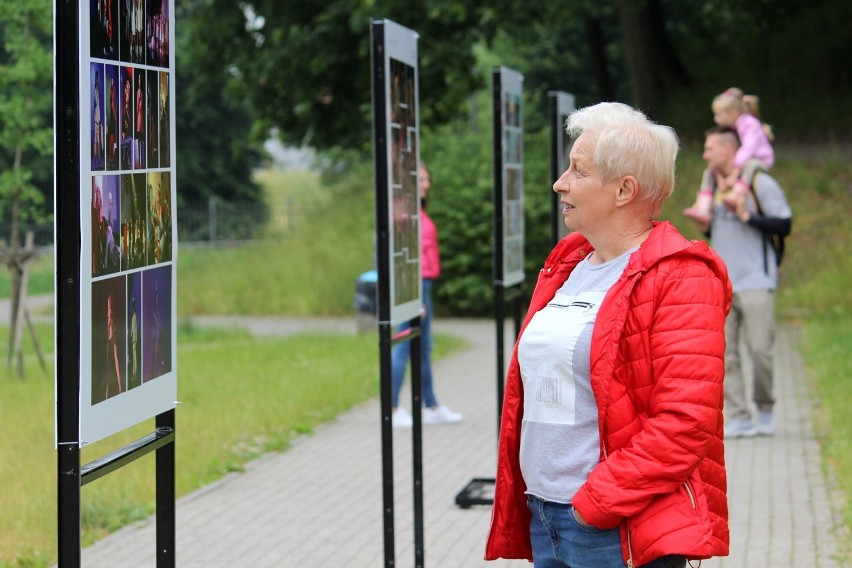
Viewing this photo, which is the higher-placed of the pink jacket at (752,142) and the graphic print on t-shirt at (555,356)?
the pink jacket at (752,142)

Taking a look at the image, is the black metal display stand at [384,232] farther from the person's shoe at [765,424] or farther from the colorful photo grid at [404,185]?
the person's shoe at [765,424]

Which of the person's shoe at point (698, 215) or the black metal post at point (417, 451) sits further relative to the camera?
the person's shoe at point (698, 215)

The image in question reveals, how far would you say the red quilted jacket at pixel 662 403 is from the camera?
9.43 feet

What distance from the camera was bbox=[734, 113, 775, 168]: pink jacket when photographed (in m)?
10.1

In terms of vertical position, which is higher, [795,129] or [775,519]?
[795,129]

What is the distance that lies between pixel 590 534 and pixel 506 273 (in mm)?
Result: 4996

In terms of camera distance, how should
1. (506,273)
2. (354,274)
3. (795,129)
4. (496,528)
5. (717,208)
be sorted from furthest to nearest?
(795,129)
(354,274)
(717,208)
(506,273)
(496,528)

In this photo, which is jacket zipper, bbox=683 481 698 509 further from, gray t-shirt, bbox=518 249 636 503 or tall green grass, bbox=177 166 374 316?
tall green grass, bbox=177 166 374 316

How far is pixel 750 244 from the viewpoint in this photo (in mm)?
8742

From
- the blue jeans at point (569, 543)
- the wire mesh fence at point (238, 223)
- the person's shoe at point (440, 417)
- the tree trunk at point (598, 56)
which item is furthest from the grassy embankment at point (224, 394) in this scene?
the tree trunk at point (598, 56)

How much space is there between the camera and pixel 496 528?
329 centimetres

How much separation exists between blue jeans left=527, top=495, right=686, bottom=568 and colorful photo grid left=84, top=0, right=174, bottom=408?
1072 mm

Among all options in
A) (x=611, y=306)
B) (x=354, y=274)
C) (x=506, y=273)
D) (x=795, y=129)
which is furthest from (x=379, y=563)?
(x=795, y=129)

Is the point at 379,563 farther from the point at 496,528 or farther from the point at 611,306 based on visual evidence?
the point at 611,306
